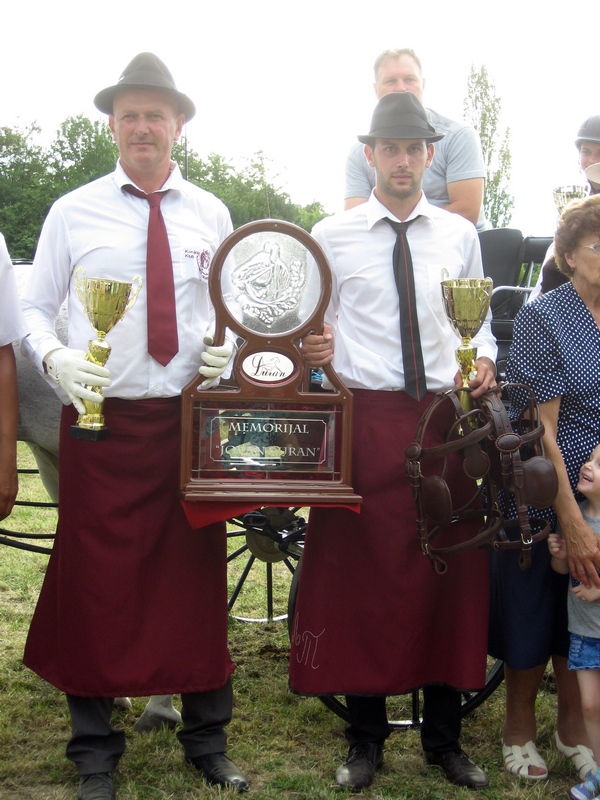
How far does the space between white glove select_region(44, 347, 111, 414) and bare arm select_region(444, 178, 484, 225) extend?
6.11ft

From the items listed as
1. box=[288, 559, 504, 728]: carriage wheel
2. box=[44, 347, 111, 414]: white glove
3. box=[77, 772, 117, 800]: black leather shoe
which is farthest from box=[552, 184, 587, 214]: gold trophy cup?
box=[77, 772, 117, 800]: black leather shoe

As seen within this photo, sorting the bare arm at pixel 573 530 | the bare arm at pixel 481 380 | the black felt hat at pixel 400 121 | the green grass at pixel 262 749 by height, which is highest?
the black felt hat at pixel 400 121

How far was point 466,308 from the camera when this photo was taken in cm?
278

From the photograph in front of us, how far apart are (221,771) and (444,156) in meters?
2.57

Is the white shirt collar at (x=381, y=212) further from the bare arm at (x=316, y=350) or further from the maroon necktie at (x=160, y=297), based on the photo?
the maroon necktie at (x=160, y=297)

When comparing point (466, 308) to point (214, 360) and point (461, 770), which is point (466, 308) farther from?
point (461, 770)

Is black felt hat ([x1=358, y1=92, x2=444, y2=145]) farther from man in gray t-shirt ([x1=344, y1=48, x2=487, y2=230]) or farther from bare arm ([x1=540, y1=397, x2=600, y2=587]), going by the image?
bare arm ([x1=540, y1=397, x2=600, y2=587])

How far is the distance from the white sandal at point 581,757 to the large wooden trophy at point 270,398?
1.24 meters

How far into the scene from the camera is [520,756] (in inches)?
126

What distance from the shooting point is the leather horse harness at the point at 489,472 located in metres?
2.70

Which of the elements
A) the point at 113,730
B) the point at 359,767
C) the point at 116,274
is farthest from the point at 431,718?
the point at 116,274

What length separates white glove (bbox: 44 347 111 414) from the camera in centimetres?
267

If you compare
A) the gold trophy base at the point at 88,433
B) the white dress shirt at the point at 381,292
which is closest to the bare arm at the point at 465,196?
the white dress shirt at the point at 381,292

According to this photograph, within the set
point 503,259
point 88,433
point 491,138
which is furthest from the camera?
point 491,138
